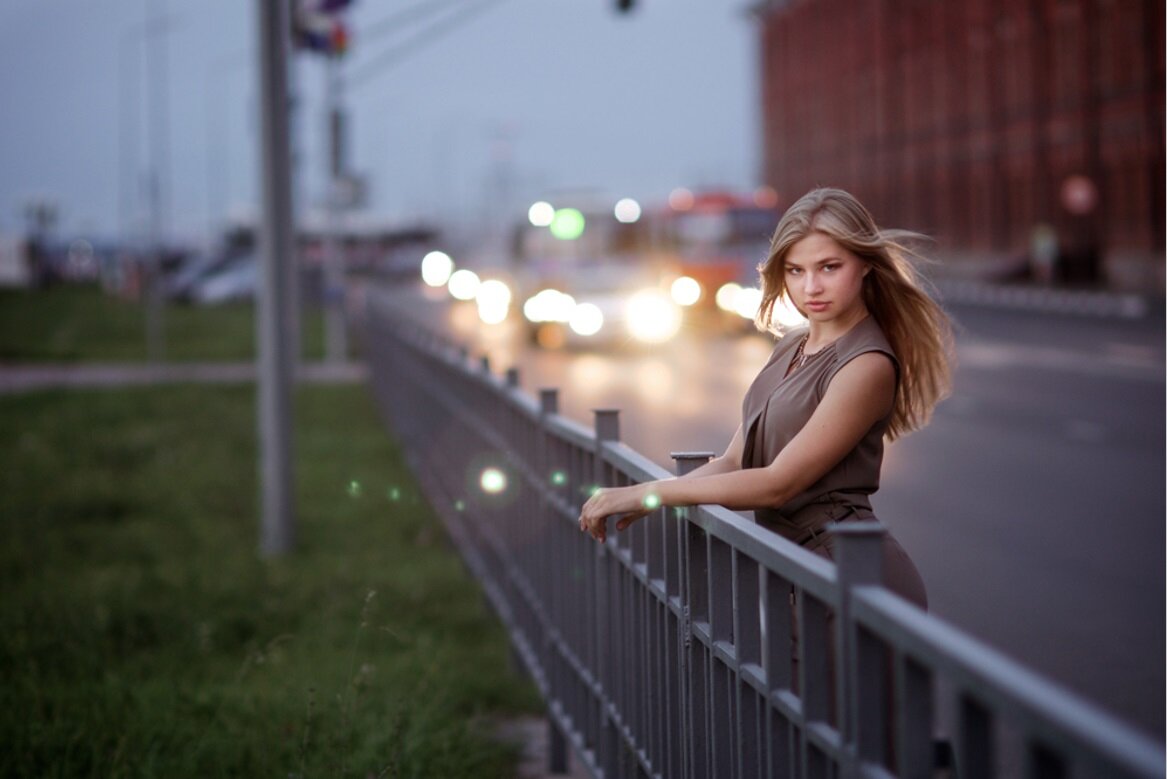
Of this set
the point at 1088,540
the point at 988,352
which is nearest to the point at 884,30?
the point at 988,352

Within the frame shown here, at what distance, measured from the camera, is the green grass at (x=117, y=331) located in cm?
3369

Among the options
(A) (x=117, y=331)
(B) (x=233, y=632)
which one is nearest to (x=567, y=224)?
(A) (x=117, y=331)

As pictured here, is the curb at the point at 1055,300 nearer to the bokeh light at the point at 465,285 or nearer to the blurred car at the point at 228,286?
the bokeh light at the point at 465,285

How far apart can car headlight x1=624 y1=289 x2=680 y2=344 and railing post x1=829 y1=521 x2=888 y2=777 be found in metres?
30.4

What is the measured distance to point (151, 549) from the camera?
10.1 metres

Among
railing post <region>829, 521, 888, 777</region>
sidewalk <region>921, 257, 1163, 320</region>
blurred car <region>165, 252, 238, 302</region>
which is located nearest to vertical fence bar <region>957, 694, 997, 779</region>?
railing post <region>829, 521, 888, 777</region>

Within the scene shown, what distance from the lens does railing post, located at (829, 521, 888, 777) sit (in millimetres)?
2322

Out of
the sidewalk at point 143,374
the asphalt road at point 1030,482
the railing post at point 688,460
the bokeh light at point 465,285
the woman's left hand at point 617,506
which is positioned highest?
the bokeh light at point 465,285

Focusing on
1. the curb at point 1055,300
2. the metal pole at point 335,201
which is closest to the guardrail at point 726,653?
the metal pole at point 335,201

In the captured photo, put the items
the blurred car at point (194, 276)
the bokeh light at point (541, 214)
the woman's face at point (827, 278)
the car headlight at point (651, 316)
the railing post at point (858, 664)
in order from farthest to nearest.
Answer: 1. the blurred car at point (194, 276)
2. the bokeh light at point (541, 214)
3. the car headlight at point (651, 316)
4. the woman's face at point (827, 278)
5. the railing post at point (858, 664)

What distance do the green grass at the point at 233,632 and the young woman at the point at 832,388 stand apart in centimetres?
164

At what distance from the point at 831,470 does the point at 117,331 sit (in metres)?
42.1

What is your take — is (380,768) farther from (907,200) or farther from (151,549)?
(907,200)

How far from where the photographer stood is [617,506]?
3529 millimetres
